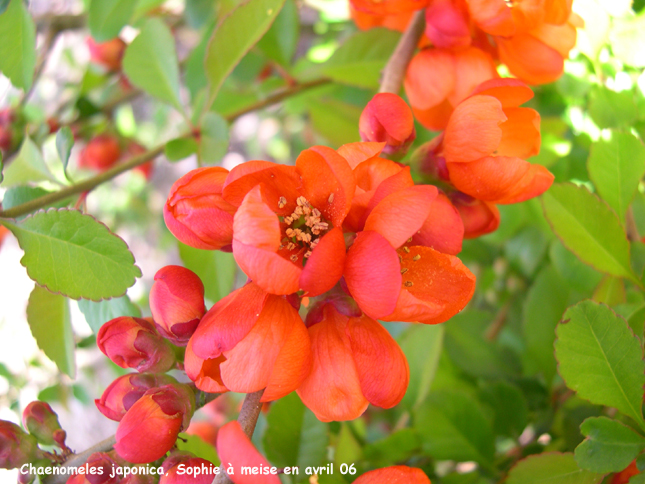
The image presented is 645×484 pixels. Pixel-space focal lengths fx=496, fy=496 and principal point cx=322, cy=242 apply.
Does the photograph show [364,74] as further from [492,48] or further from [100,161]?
[100,161]

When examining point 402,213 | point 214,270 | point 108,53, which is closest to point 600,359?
point 402,213

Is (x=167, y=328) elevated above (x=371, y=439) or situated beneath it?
elevated above

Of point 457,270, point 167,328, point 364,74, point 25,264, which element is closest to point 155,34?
point 364,74

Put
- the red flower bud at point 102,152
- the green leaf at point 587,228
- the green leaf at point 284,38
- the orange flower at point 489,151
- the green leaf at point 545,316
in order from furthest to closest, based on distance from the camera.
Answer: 1. the red flower bud at point 102,152
2. the green leaf at point 284,38
3. the green leaf at point 545,316
4. the green leaf at point 587,228
5. the orange flower at point 489,151

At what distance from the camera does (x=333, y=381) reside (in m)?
0.48

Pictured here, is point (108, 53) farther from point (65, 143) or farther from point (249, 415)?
point (249, 415)

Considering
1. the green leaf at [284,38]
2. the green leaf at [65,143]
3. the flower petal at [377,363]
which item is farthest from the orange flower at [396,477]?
the green leaf at [284,38]

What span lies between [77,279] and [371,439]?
34.8 inches

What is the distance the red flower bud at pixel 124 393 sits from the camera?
1.80 feet

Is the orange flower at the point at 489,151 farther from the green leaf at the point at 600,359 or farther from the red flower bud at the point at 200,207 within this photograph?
the red flower bud at the point at 200,207

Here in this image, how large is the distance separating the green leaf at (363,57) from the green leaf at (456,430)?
0.58 m

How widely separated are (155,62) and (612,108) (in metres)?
0.80

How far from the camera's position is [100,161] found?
1636mm

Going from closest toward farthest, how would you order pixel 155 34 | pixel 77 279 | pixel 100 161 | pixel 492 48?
1. pixel 77 279
2. pixel 492 48
3. pixel 155 34
4. pixel 100 161
